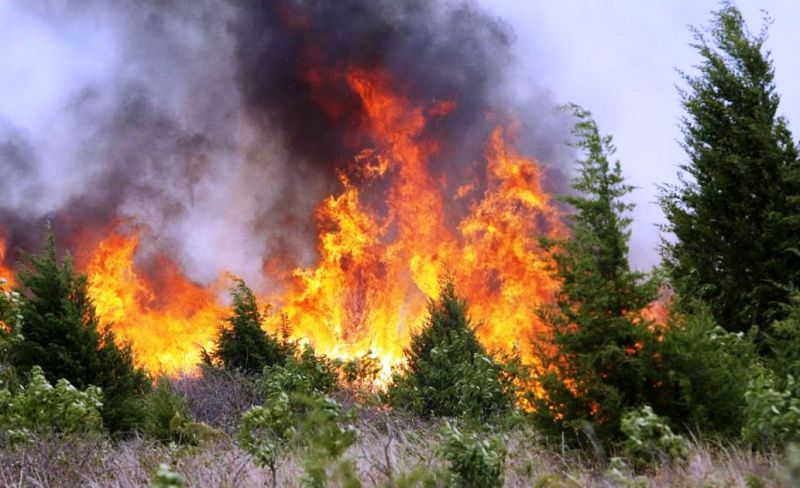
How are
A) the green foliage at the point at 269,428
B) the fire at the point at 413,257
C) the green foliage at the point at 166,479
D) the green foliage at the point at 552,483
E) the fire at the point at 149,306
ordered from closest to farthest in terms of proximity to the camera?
the green foliage at the point at 166,479
the green foliage at the point at 552,483
the green foliage at the point at 269,428
the fire at the point at 413,257
the fire at the point at 149,306

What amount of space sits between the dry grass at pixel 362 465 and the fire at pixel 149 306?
28.1 m

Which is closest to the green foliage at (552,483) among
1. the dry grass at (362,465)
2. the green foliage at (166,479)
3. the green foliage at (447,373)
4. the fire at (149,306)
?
the dry grass at (362,465)

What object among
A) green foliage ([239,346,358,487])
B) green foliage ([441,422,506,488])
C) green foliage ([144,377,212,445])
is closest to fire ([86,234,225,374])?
green foliage ([144,377,212,445])

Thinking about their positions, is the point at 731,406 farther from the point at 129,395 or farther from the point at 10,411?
the point at 129,395

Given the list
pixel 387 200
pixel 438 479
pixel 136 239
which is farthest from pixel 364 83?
pixel 438 479

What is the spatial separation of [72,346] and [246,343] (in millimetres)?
6038

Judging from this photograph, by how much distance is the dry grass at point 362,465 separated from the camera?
4773mm

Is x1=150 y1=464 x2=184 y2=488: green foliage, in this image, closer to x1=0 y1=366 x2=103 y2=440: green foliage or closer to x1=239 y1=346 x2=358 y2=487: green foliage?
x1=239 y1=346 x2=358 y2=487: green foliage

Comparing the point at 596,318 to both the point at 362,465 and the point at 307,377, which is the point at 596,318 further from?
the point at 307,377

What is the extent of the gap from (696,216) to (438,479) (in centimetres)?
884

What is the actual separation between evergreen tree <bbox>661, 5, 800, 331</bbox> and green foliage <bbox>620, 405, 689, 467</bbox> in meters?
5.95

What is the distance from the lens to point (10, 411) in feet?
29.0

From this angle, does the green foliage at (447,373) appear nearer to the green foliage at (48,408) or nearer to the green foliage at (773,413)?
the green foliage at (773,413)

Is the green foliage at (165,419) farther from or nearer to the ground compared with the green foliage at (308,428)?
farther from the ground
